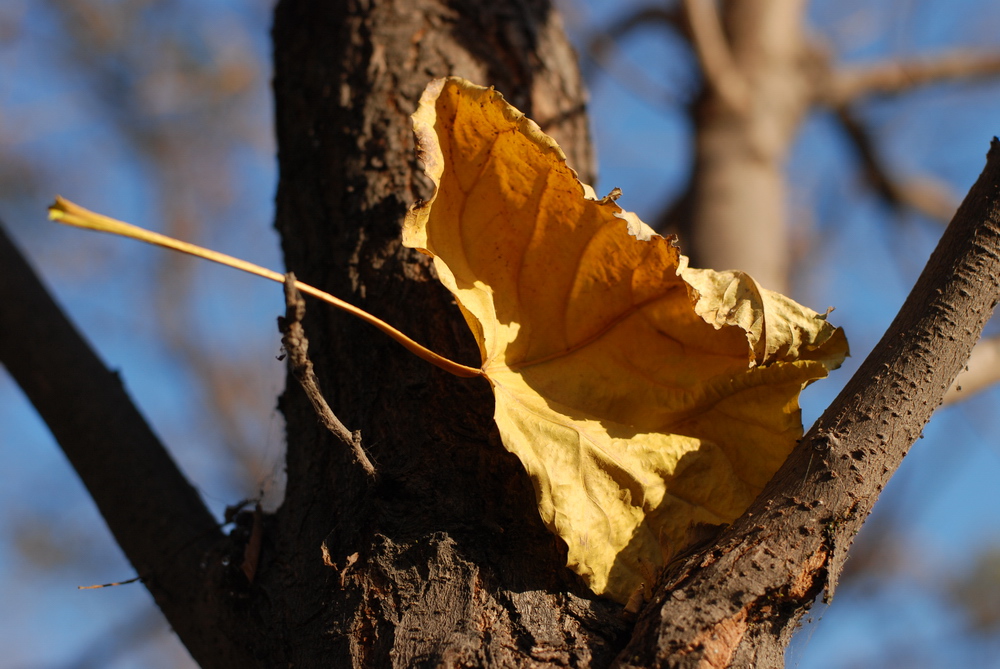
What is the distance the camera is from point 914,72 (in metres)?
2.69

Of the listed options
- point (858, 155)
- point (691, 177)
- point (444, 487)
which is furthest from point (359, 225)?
point (858, 155)

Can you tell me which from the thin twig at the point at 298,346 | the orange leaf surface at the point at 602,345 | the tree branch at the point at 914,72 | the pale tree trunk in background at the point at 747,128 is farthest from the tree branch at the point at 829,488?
the tree branch at the point at 914,72

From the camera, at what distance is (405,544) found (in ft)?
2.43

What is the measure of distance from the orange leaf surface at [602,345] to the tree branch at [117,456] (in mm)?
479

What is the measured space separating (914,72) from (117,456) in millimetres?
2941

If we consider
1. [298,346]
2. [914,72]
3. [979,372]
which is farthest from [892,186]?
[298,346]

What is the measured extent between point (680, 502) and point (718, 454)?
0.22ft

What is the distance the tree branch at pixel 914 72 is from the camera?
2691 millimetres

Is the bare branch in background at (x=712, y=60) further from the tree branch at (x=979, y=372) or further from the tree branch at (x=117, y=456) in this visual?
the tree branch at (x=117, y=456)

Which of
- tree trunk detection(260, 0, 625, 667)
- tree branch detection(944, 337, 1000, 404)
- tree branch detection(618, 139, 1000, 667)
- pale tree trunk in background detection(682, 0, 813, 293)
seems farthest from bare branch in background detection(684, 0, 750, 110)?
tree branch detection(618, 139, 1000, 667)

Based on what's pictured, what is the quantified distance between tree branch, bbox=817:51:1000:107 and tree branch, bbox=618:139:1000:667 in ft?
7.47

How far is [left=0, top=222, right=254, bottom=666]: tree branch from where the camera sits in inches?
36.4

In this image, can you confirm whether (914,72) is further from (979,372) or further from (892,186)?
(979,372)

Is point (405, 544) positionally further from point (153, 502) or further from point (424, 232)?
point (153, 502)
